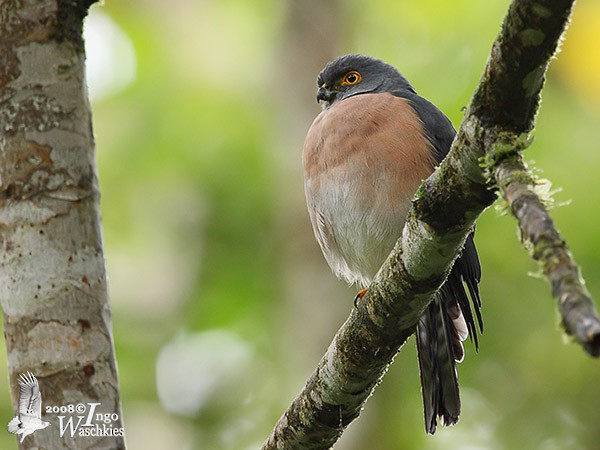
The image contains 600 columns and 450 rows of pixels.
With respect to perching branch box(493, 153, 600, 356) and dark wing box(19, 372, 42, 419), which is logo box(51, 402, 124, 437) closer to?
dark wing box(19, 372, 42, 419)

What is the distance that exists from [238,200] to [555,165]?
410 centimetres

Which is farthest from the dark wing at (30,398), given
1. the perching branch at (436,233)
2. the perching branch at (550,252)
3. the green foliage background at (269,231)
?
the green foliage background at (269,231)

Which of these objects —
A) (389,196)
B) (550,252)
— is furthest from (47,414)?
(389,196)

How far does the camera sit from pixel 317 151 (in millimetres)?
5613

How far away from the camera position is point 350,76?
261 inches

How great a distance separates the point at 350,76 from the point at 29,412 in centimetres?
404

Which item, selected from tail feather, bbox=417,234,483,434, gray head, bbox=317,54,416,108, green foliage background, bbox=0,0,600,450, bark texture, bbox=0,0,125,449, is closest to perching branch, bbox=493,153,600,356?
bark texture, bbox=0,0,125,449

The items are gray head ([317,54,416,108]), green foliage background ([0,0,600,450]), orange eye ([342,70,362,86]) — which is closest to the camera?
gray head ([317,54,416,108])

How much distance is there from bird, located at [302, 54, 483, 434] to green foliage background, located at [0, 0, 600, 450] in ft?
7.80

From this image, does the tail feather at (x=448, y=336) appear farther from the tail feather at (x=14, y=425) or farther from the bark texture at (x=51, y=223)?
the tail feather at (x=14, y=425)

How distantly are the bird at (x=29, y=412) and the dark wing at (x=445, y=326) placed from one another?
2350mm

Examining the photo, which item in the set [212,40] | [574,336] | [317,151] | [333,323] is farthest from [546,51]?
[212,40]

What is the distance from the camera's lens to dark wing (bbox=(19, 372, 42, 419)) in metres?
3.31

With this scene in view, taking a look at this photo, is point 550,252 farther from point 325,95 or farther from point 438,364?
point 325,95
